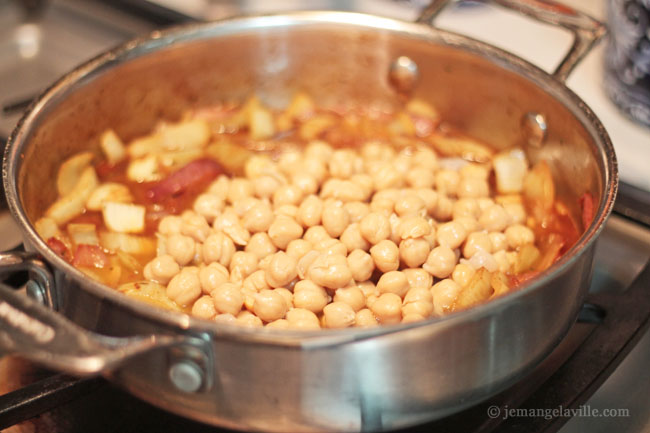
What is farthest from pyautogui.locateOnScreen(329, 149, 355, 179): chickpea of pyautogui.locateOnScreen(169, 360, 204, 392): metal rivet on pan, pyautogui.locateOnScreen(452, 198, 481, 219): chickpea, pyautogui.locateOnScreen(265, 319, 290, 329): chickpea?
pyautogui.locateOnScreen(169, 360, 204, 392): metal rivet on pan

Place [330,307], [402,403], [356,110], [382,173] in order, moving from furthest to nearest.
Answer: [356,110]
[382,173]
[330,307]
[402,403]

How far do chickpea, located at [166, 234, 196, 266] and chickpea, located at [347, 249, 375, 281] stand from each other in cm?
26

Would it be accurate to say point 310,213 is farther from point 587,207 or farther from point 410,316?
point 587,207

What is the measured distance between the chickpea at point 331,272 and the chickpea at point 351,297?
0.01m

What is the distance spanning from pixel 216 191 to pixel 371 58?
425mm

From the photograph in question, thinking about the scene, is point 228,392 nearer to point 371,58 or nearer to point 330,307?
point 330,307

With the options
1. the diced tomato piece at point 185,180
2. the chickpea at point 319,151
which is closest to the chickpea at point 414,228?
the chickpea at point 319,151

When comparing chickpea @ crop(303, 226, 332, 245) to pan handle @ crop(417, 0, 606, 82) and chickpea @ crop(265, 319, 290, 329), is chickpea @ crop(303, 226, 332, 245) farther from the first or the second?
pan handle @ crop(417, 0, 606, 82)

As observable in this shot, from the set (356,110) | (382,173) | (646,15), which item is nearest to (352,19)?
(356,110)

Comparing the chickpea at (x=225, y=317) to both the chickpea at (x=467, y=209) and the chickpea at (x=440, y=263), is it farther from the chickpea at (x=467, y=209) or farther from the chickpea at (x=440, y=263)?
the chickpea at (x=467, y=209)

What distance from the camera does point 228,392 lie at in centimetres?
76

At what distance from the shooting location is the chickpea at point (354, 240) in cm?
111

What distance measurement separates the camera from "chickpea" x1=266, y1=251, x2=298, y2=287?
3.38 feet

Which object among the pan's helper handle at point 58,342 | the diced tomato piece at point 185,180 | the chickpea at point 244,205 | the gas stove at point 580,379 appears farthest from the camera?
the diced tomato piece at point 185,180
